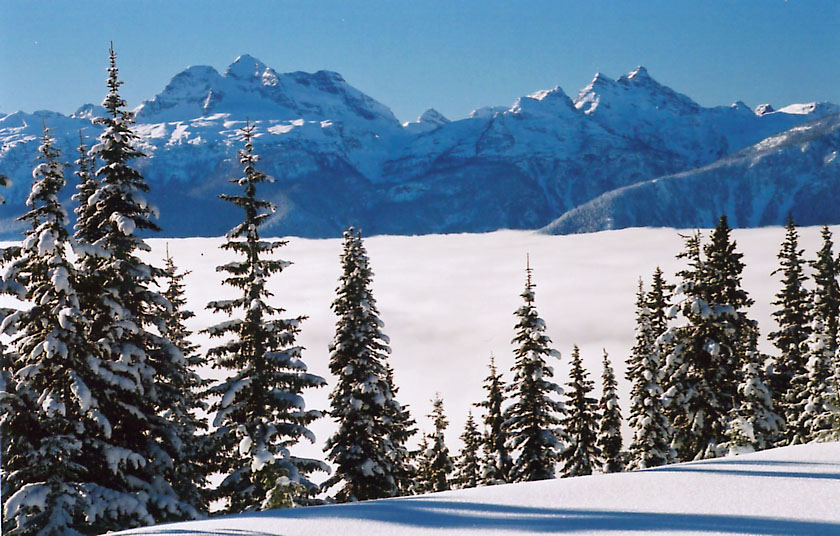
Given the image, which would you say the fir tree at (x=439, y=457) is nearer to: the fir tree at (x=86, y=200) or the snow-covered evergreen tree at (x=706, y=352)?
the snow-covered evergreen tree at (x=706, y=352)

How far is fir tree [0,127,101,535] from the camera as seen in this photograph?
1501 centimetres

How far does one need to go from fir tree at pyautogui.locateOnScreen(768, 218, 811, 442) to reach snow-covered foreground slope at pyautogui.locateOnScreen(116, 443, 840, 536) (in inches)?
1351

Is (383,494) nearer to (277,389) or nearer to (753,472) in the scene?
(277,389)

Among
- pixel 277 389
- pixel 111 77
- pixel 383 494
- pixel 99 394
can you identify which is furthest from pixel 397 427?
pixel 111 77

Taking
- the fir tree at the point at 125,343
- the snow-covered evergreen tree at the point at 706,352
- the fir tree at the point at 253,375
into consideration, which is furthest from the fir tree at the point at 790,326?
the fir tree at the point at 125,343

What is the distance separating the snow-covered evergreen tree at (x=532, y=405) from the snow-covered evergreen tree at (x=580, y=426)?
21.6 feet

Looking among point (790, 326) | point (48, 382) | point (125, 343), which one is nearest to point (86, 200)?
point (125, 343)

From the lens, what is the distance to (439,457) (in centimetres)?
4791

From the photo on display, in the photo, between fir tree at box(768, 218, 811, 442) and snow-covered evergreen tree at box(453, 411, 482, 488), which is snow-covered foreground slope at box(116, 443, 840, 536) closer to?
fir tree at box(768, 218, 811, 442)

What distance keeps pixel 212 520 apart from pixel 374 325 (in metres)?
18.5

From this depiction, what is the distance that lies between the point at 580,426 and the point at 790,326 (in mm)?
14244

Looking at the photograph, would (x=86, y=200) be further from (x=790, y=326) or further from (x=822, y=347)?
(x=790, y=326)

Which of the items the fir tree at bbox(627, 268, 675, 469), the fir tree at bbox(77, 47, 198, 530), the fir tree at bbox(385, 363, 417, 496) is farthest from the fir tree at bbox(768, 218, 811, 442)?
the fir tree at bbox(77, 47, 198, 530)

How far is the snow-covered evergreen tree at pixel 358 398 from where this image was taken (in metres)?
26.5
